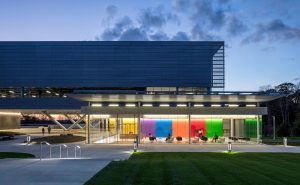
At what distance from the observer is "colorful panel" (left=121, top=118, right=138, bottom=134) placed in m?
46.5

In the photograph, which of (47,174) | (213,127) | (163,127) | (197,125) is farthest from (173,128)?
(47,174)

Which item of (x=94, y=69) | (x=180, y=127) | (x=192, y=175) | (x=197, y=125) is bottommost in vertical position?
(x=192, y=175)

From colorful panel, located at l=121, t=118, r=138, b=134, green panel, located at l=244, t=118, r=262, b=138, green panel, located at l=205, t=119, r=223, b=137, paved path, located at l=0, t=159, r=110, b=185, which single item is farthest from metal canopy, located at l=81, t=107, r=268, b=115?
paved path, located at l=0, t=159, r=110, b=185

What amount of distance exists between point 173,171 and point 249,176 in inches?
116

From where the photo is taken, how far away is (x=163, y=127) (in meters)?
46.4

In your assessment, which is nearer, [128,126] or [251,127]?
[251,127]

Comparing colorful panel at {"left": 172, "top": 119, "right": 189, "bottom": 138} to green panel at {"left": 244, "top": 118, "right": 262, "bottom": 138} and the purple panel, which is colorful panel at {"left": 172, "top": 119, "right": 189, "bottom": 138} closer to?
the purple panel

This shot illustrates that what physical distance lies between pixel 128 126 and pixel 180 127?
5.30m

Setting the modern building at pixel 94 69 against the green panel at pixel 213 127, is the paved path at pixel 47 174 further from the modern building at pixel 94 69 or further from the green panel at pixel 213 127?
the modern building at pixel 94 69

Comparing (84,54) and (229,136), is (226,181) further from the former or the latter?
(84,54)

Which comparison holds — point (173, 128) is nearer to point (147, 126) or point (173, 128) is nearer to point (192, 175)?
point (147, 126)

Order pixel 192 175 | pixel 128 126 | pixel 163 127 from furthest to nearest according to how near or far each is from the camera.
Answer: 1. pixel 128 126
2. pixel 163 127
3. pixel 192 175

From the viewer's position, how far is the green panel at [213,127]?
46.8m

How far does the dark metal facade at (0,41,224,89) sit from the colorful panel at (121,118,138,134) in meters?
42.8
